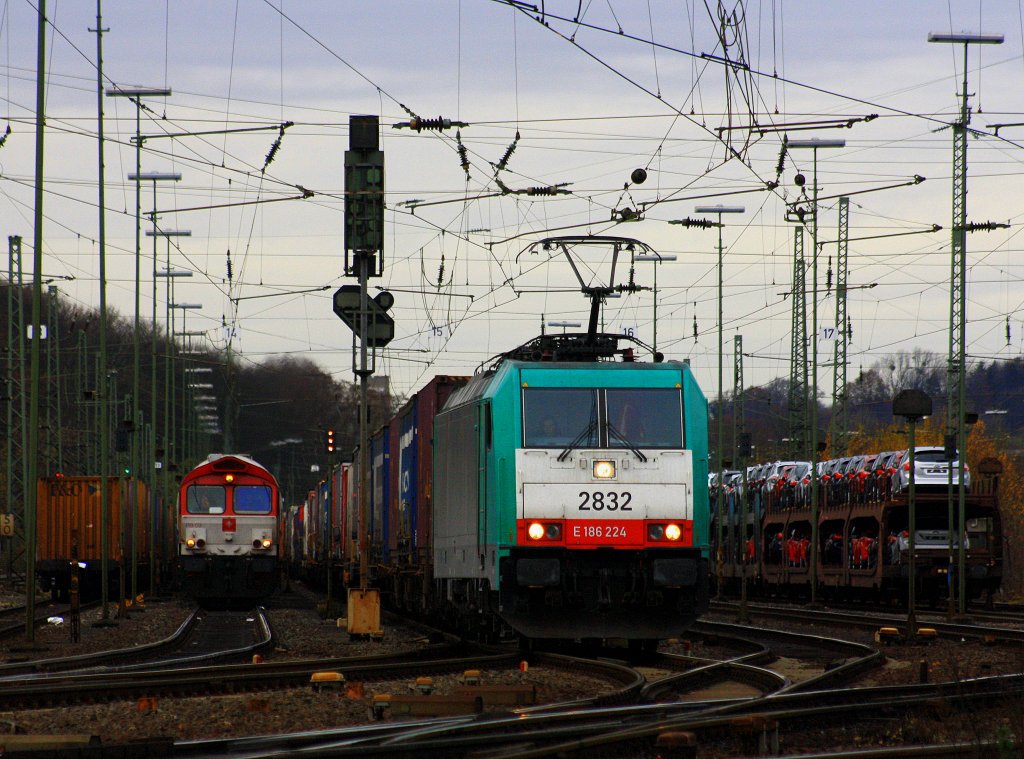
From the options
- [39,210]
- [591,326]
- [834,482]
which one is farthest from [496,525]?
[834,482]

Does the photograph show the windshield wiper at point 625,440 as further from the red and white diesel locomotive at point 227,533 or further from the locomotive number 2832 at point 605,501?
the red and white diesel locomotive at point 227,533

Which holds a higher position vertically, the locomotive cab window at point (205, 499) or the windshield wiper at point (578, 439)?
the windshield wiper at point (578, 439)

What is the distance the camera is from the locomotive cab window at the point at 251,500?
34.3 metres

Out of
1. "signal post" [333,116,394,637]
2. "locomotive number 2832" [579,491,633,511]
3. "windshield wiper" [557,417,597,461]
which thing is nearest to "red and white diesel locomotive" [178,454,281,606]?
"signal post" [333,116,394,637]

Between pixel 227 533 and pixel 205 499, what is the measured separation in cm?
97

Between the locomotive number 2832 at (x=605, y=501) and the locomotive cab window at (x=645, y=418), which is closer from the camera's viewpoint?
the locomotive number 2832 at (x=605, y=501)

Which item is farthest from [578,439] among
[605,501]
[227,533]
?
[227,533]

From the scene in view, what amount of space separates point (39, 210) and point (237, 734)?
12663 millimetres

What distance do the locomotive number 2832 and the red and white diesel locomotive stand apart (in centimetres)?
1901

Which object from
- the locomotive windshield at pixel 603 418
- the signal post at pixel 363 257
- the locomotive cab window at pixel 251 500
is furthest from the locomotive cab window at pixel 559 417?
the locomotive cab window at pixel 251 500

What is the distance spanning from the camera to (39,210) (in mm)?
21578

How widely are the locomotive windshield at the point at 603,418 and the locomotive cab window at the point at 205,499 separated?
1900 cm

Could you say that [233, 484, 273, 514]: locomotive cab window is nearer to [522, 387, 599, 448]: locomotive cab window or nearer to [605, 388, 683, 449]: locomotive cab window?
[522, 387, 599, 448]: locomotive cab window

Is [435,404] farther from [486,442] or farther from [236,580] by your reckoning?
[236,580]
